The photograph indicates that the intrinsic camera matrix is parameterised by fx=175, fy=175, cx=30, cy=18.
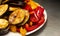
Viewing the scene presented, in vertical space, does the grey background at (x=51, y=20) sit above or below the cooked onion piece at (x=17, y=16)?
below

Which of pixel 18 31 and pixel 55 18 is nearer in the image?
pixel 18 31

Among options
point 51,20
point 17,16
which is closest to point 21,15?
point 17,16

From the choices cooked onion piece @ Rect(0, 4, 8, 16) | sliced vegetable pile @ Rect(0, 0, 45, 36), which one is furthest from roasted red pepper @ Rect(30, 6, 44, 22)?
cooked onion piece @ Rect(0, 4, 8, 16)

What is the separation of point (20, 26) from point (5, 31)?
0.21ft

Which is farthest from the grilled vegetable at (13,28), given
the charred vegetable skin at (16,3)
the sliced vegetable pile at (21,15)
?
→ the charred vegetable skin at (16,3)

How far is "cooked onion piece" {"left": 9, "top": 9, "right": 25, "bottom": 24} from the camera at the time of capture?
26.9 inches

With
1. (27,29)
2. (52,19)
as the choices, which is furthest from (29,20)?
(52,19)

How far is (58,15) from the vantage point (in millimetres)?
862

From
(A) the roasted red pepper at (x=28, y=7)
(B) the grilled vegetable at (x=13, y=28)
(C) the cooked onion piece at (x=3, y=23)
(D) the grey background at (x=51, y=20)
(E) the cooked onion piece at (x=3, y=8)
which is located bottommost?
(D) the grey background at (x=51, y=20)

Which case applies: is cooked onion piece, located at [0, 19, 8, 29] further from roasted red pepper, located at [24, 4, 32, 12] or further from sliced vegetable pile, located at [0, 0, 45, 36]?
roasted red pepper, located at [24, 4, 32, 12]

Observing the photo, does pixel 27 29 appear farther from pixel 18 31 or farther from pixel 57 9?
pixel 57 9

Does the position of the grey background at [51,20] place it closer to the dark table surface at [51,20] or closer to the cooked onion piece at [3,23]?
the dark table surface at [51,20]

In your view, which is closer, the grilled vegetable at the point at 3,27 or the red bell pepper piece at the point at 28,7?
the grilled vegetable at the point at 3,27

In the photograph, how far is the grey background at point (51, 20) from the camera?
77cm
